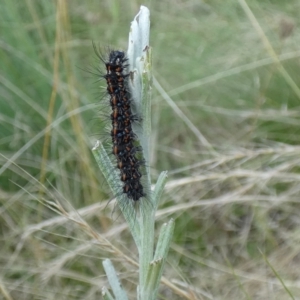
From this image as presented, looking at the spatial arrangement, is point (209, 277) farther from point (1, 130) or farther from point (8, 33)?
point (8, 33)

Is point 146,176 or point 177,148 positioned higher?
point 146,176

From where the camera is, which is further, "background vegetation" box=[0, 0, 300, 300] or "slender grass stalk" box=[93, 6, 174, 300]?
"background vegetation" box=[0, 0, 300, 300]

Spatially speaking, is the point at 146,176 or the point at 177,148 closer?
the point at 146,176

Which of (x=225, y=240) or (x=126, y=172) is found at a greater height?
(x=126, y=172)

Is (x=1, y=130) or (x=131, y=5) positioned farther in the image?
(x=131, y=5)

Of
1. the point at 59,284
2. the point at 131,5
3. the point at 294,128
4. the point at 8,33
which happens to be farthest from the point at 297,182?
the point at 8,33
